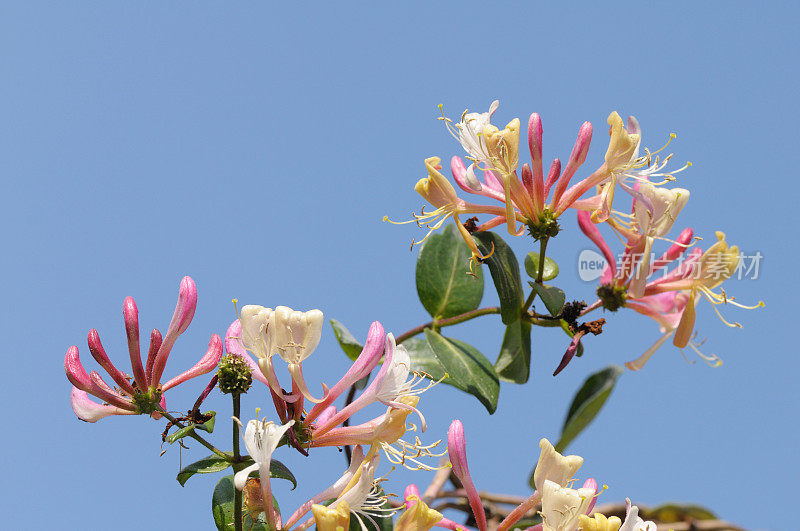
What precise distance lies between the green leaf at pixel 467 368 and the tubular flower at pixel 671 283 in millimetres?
299

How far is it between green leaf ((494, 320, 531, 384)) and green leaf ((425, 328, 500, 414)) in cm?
6

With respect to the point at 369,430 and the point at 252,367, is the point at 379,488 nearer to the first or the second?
the point at 369,430

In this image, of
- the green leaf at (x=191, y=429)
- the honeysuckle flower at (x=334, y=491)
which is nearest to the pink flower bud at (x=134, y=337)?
the green leaf at (x=191, y=429)

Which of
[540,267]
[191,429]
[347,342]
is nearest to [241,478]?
[191,429]

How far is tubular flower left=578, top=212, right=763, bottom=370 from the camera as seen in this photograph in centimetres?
180

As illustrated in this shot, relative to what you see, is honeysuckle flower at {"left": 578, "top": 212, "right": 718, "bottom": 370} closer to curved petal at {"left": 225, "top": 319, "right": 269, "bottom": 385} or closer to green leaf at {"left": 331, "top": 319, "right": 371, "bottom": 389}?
green leaf at {"left": 331, "top": 319, "right": 371, "bottom": 389}

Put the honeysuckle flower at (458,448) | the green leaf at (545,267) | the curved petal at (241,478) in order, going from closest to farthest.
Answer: the curved petal at (241,478), the honeysuckle flower at (458,448), the green leaf at (545,267)

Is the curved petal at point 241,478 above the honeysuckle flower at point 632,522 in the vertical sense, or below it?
above

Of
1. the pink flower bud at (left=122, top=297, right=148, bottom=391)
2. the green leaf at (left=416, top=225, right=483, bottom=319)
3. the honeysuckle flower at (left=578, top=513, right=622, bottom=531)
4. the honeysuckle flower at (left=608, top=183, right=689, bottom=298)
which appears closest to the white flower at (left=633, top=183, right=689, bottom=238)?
the honeysuckle flower at (left=608, top=183, right=689, bottom=298)

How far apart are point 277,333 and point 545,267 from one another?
0.80 m

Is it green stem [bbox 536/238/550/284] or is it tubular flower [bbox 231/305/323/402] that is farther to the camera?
green stem [bbox 536/238/550/284]

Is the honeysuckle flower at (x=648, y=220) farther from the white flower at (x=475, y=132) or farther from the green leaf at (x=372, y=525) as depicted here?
the green leaf at (x=372, y=525)

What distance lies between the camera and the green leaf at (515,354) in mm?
1885

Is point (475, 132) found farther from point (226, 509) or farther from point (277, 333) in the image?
point (226, 509)
